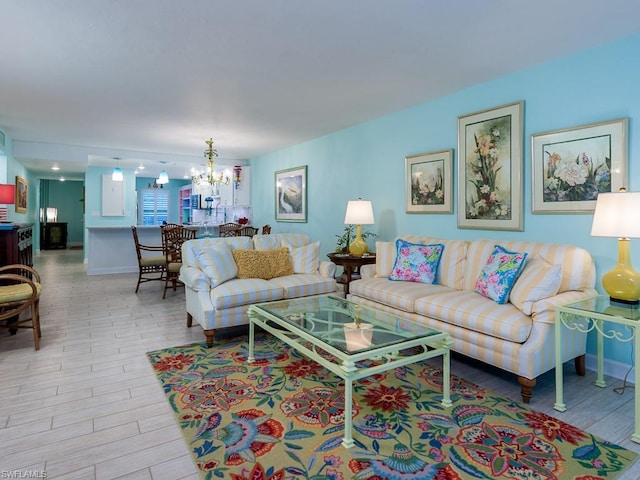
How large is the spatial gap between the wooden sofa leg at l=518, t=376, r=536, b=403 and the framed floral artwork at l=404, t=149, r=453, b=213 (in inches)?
78.2

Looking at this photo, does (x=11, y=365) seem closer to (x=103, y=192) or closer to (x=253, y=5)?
(x=253, y=5)

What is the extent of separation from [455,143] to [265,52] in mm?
2093

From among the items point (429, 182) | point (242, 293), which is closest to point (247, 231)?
point (242, 293)

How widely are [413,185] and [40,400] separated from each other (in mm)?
3780

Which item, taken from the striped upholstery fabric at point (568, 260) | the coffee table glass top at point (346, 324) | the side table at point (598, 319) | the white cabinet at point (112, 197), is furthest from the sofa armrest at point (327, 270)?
the white cabinet at point (112, 197)

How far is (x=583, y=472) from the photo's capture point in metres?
1.69

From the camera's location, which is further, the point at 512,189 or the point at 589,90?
the point at 512,189

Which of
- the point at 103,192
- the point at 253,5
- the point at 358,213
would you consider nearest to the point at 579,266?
the point at 358,213

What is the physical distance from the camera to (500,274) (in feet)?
9.24

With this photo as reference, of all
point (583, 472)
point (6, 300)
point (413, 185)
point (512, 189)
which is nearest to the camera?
point (583, 472)

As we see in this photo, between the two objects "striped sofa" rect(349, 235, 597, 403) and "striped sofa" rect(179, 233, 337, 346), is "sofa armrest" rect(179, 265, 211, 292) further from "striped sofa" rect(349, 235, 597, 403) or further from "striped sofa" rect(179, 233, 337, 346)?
"striped sofa" rect(349, 235, 597, 403)

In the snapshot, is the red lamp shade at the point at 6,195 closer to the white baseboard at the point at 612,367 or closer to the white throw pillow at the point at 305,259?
the white throw pillow at the point at 305,259

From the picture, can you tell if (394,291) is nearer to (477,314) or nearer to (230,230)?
(477,314)

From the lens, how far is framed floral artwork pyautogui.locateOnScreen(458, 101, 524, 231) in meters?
3.32
